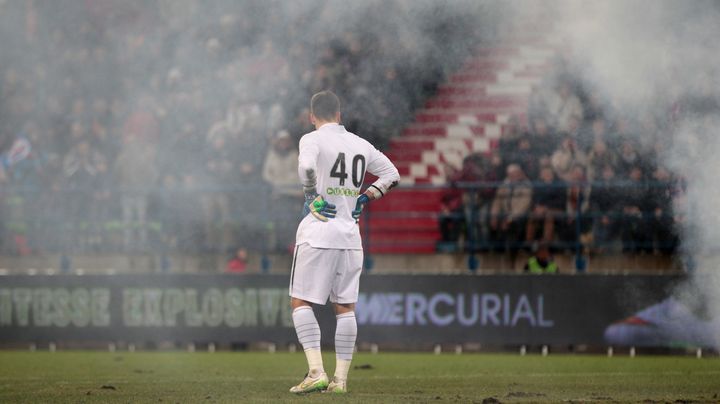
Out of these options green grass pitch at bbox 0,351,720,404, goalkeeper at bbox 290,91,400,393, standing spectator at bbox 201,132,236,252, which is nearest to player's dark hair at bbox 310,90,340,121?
goalkeeper at bbox 290,91,400,393

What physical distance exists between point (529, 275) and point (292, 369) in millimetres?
4310

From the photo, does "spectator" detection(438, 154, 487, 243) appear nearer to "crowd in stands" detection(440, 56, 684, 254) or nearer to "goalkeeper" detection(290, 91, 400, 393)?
"crowd in stands" detection(440, 56, 684, 254)

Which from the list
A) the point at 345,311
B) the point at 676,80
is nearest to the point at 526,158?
the point at 676,80

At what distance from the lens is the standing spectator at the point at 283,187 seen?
17750mm

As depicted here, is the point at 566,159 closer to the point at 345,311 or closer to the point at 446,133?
the point at 446,133

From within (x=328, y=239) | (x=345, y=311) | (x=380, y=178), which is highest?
(x=380, y=178)

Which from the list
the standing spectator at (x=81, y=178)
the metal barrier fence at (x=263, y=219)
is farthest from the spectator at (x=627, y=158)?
the standing spectator at (x=81, y=178)

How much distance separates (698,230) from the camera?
15930 mm

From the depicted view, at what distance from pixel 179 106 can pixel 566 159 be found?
19.0ft

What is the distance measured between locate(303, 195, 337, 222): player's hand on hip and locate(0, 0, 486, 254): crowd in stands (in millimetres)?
6620

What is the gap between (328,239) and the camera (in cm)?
1003

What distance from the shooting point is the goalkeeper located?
10016 mm

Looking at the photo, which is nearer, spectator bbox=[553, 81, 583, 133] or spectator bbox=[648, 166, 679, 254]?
spectator bbox=[648, 166, 679, 254]

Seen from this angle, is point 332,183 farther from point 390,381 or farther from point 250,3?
point 250,3
